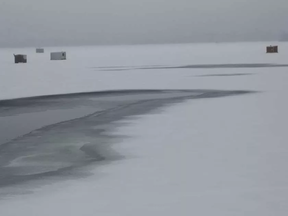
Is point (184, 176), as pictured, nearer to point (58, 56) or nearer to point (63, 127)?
point (63, 127)

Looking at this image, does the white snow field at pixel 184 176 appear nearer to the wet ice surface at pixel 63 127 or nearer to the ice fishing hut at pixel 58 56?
the wet ice surface at pixel 63 127

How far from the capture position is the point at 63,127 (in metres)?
13.5

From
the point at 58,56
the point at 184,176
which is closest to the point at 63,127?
the point at 184,176

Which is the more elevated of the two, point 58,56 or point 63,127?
point 63,127

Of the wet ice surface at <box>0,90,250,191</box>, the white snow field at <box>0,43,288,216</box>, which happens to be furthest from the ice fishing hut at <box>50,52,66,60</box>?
the white snow field at <box>0,43,288,216</box>

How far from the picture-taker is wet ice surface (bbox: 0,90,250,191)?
9.24 metres

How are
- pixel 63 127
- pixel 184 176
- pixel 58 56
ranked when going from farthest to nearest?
1. pixel 58 56
2. pixel 63 127
3. pixel 184 176

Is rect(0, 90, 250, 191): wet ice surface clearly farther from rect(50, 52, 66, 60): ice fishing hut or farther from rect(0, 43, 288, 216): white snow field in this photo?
rect(50, 52, 66, 60): ice fishing hut

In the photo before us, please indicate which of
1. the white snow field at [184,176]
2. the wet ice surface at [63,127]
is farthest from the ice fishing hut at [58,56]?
the white snow field at [184,176]

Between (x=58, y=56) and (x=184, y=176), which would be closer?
(x=184, y=176)

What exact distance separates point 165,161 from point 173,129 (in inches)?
144

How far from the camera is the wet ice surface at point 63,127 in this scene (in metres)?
9.24

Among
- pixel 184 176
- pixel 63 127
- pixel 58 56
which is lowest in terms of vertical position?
pixel 58 56

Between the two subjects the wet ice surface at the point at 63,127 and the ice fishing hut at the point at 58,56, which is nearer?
the wet ice surface at the point at 63,127
